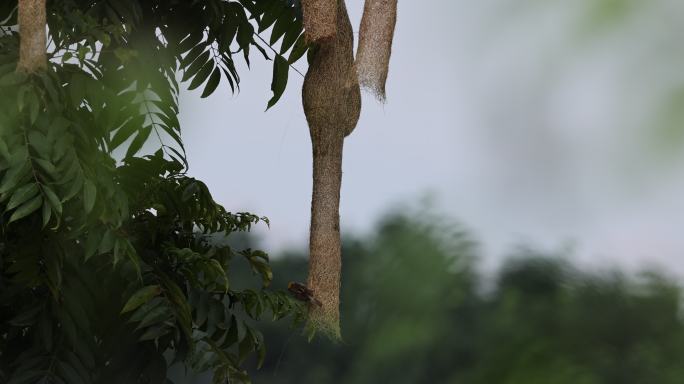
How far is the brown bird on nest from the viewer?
2127 millimetres

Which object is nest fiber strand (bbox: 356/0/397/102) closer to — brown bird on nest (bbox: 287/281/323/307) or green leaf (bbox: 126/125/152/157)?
brown bird on nest (bbox: 287/281/323/307)

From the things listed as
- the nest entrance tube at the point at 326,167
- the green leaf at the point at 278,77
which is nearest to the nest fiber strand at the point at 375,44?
the nest entrance tube at the point at 326,167

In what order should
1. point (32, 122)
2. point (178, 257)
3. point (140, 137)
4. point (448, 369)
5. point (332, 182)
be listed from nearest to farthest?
point (32, 122) < point (332, 182) < point (140, 137) < point (178, 257) < point (448, 369)

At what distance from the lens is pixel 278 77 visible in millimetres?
2914

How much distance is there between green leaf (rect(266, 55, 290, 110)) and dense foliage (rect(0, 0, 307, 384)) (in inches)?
4.8

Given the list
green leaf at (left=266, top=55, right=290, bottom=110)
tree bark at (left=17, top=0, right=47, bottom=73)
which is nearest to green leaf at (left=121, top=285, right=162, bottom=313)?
tree bark at (left=17, top=0, right=47, bottom=73)

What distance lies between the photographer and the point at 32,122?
1.93m

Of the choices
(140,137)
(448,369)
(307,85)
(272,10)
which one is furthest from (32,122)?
(448,369)

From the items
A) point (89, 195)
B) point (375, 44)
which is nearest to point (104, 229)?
point (89, 195)

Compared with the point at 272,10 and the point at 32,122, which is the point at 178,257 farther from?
the point at 272,10

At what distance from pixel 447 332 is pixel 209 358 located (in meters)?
7.74

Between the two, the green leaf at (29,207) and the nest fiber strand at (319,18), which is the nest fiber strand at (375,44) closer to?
the nest fiber strand at (319,18)

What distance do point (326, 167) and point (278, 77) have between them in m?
0.86

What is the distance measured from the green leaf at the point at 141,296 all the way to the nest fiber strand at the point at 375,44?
883 mm
